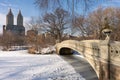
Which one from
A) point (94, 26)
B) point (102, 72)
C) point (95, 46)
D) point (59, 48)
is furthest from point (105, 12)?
point (102, 72)

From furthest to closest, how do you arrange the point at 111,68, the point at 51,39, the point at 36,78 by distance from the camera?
1. the point at 51,39
2. the point at 36,78
3. the point at 111,68

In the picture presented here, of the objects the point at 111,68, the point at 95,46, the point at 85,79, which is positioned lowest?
the point at 85,79

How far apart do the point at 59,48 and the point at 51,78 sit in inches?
774

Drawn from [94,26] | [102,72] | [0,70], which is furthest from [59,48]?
[102,72]

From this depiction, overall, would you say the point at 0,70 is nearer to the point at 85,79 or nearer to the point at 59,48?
the point at 85,79

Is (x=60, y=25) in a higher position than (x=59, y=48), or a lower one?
higher

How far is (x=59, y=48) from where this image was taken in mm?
34781

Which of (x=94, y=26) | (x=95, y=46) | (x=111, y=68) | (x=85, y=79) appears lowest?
(x=85, y=79)

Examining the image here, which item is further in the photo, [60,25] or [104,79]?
[60,25]

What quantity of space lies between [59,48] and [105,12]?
9565 mm

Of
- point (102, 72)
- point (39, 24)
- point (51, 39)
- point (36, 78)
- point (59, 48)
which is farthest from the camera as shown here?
point (51, 39)

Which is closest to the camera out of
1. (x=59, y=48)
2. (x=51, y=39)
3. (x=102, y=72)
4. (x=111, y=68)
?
(x=111, y=68)

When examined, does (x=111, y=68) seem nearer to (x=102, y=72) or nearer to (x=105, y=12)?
(x=102, y=72)

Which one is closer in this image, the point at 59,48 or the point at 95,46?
the point at 95,46
